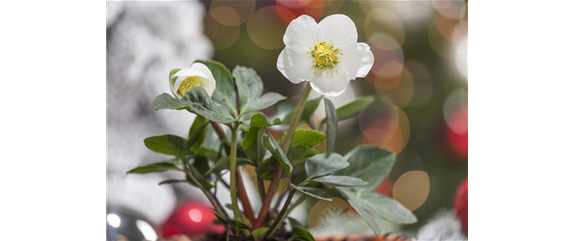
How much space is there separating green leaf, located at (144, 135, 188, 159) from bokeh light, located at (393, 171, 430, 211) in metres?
0.72

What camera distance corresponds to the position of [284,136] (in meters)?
0.52

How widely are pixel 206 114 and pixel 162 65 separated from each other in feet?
1.89

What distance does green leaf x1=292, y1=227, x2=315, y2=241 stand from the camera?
1.65ft

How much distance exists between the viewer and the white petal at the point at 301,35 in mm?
459

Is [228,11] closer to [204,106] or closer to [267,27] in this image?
[267,27]

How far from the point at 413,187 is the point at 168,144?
748 mm

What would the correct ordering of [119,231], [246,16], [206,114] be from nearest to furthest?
[206,114], [119,231], [246,16]

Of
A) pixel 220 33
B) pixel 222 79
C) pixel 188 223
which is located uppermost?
pixel 220 33

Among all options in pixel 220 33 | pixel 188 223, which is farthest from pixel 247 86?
pixel 220 33

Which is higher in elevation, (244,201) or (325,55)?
(325,55)

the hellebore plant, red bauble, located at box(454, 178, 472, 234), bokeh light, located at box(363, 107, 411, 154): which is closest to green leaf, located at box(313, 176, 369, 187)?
the hellebore plant
